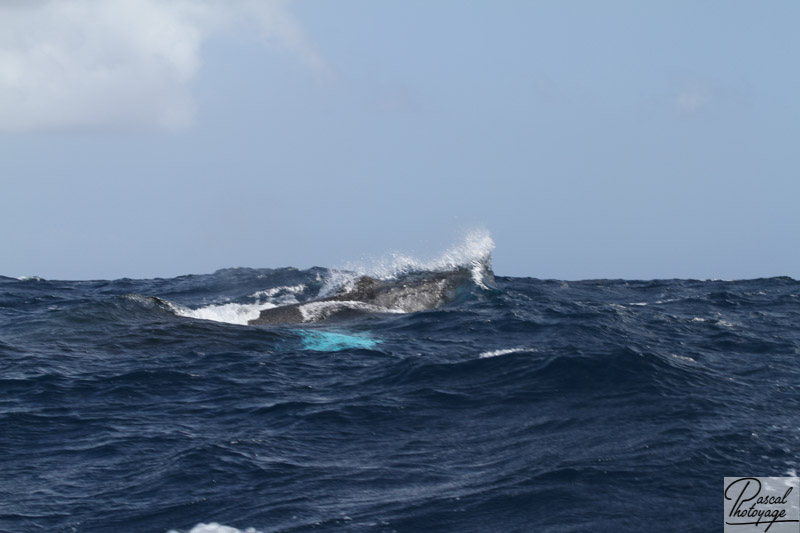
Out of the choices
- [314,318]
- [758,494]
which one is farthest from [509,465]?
[314,318]

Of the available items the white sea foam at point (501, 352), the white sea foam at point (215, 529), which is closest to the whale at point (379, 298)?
the white sea foam at point (501, 352)

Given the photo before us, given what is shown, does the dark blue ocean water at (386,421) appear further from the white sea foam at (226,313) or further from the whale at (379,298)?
the whale at (379,298)

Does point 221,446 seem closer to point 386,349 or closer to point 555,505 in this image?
point 555,505

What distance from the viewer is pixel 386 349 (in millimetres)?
19500

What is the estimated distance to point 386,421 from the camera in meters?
13.5

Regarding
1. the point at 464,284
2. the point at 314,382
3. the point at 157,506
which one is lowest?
the point at 157,506

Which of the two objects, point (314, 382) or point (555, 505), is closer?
point (555, 505)

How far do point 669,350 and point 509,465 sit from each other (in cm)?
910
